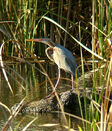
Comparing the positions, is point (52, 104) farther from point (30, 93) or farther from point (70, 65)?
point (70, 65)

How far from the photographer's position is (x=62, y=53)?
6469 millimetres

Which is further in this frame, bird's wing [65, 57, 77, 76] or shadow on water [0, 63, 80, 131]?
bird's wing [65, 57, 77, 76]

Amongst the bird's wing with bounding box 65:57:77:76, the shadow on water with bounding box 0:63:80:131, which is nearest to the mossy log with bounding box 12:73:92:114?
the shadow on water with bounding box 0:63:80:131

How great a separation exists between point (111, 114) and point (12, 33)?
5.61 metres

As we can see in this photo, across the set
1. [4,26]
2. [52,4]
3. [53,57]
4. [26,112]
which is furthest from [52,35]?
[26,112]

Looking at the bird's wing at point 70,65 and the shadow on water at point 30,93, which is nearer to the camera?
the shadow on water at point 30,93

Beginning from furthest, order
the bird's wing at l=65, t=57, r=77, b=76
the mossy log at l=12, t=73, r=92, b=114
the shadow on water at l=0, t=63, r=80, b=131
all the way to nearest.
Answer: the bird's wing at l=65, t=57, r=77, b=76 → the mossy log at l=12, t=73, r=92, b=114 → the shadow on water at l=0, t=63, r=80, b=131

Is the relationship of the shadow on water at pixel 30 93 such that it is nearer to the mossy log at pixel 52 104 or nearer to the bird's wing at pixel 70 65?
the mossy log at pixel 52 104

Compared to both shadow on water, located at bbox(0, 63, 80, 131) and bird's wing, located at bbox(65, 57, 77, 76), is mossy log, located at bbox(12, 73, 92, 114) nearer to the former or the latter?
shadow on water, located at bbox(0, 63, 80, 131)

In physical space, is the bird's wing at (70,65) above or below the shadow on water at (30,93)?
above

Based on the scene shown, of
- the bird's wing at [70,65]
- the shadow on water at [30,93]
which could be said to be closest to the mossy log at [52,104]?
the shadow on water at [30,93]

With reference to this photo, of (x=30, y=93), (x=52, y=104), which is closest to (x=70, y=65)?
(x=30, y=93)

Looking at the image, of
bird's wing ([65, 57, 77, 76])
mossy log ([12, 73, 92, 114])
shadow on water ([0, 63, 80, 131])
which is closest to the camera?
shadow on water ([0, 63, 80, 131])

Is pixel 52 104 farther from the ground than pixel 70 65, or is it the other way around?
pixel 70 65
